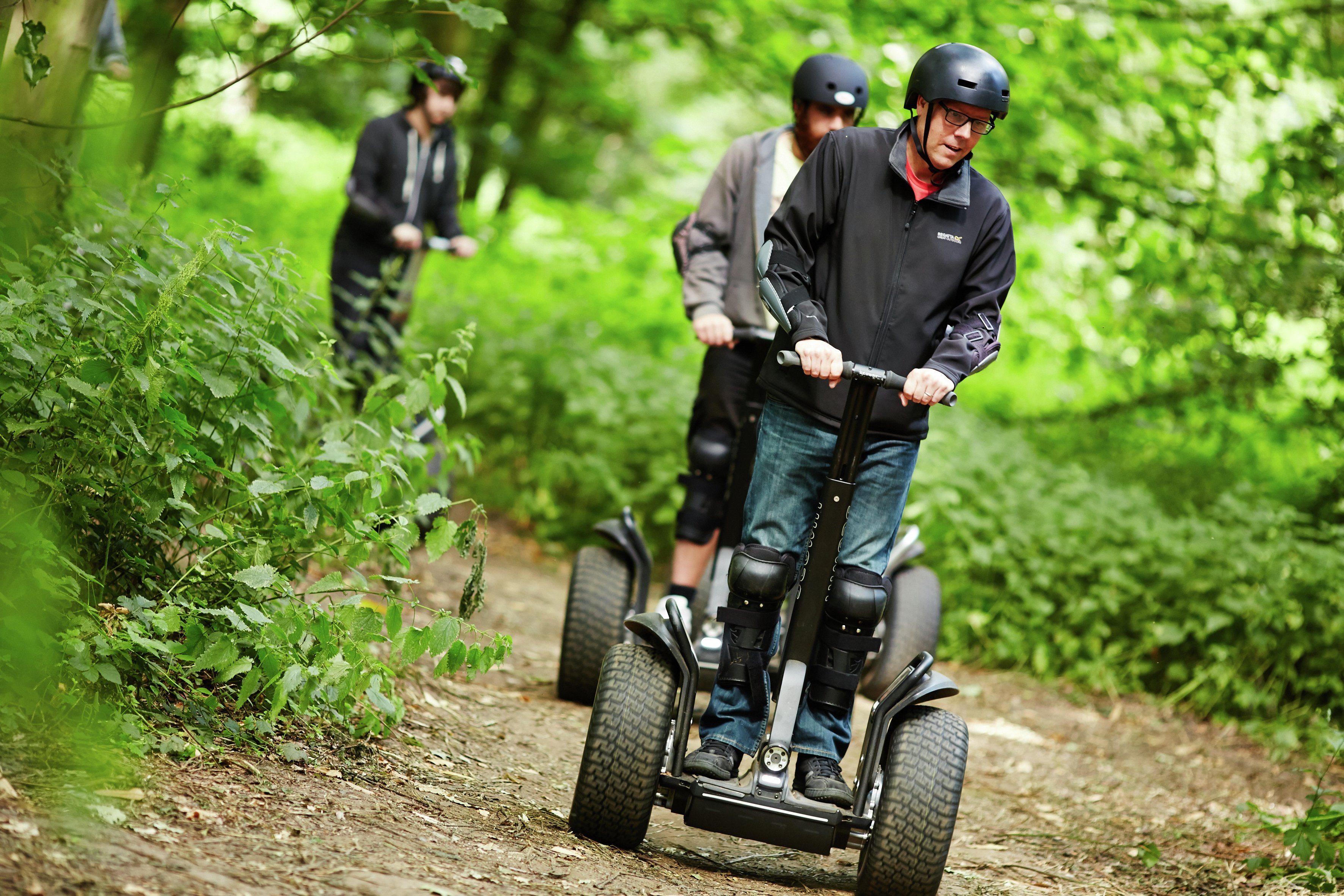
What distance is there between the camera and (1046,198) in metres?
8.52

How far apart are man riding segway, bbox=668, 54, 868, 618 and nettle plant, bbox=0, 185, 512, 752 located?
104 centimetres

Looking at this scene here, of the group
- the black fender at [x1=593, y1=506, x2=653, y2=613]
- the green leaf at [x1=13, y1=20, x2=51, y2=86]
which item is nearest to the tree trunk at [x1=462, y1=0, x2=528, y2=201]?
the black fender at [x1=593, y1=506, x2=653, y2=613]

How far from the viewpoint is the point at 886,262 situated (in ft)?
10.2

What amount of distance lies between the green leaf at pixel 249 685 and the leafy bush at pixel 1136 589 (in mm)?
4274

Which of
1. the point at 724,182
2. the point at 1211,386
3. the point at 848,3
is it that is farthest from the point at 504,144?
the point at 724,182

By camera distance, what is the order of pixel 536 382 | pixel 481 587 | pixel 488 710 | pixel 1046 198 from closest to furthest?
pixel 481 587, pixel 488 710, pixel 536 382, pixel 1046 198

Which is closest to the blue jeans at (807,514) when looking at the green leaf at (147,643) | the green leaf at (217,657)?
the green leaf at (217,657)

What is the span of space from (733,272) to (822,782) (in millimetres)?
1946

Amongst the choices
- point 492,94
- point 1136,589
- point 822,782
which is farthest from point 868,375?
point 492,94

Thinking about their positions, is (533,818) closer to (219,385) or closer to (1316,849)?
(219,385)

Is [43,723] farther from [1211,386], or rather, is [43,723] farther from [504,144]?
[504,144]

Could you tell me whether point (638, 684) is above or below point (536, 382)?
below

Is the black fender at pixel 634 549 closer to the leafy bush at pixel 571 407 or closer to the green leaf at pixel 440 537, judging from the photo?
the green leaf at pixel 440 537

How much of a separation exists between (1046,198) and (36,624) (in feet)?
24.3
